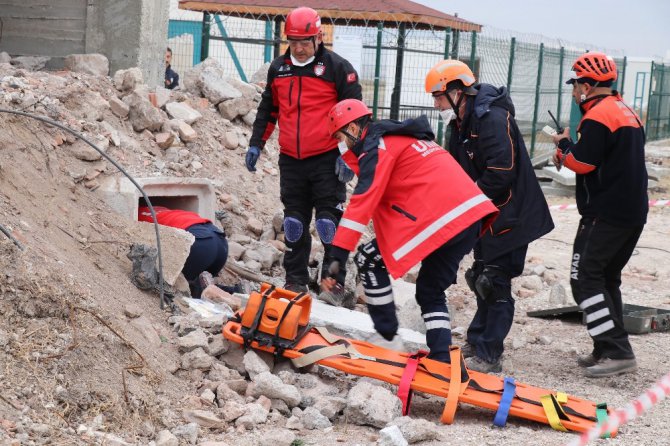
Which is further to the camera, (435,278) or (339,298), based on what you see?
(339,298)

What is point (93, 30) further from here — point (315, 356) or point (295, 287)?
point (315, 356)

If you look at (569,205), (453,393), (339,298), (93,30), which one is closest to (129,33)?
(93,30)

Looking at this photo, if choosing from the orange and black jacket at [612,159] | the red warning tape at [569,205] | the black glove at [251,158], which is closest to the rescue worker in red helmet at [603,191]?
the orange and black jacket at [612,159]

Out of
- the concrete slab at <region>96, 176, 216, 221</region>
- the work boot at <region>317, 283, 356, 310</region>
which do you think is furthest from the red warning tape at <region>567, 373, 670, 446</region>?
the concrete slab at <region>96, 176, 216, 221</region>

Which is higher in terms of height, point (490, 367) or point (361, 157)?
point (361, 157)

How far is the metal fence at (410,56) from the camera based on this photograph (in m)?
14.0

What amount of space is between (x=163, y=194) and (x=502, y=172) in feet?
9.46

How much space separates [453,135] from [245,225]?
2909 millimetres

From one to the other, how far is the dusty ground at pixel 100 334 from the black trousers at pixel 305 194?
4.03 ft

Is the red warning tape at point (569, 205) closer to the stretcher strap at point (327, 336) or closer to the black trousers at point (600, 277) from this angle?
the black trousers at point (600, 277)

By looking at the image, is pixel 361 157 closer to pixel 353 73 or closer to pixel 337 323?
pixel 337 323

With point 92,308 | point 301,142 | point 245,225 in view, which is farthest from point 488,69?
point 92,308

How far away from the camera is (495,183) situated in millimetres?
6203

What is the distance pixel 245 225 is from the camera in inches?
354
